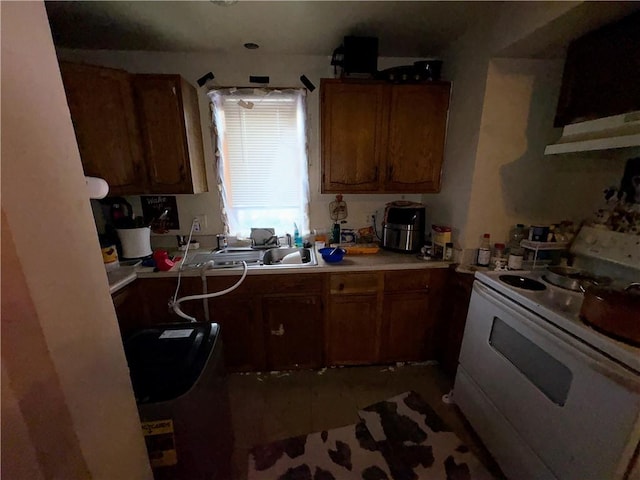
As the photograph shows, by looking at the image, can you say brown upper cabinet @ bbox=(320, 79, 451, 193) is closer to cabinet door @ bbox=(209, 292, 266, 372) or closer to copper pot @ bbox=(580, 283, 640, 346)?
cabinet door @ bbox=(209, 292, 266, 372)

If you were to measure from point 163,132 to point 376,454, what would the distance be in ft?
7.70

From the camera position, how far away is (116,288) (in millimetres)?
1462

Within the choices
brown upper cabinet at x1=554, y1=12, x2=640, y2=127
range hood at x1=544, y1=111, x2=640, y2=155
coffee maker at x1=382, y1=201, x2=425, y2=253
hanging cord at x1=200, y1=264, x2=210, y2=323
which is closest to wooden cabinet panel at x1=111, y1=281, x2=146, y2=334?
hanging cord at x1=200, y1=264, x2=210, y2=323

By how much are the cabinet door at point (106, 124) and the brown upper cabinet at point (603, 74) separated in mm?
2518

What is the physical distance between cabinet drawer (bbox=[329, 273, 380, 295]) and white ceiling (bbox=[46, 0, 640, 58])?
1513mm

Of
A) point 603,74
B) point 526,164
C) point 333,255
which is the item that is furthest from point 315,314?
point 603,74

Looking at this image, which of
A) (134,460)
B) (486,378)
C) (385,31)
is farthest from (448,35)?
(134,460)

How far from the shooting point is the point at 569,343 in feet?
3.33

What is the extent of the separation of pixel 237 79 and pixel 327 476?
260 cm

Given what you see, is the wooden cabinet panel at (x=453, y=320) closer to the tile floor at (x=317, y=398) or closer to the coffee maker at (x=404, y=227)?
the tile floor at (x=317, y=398)

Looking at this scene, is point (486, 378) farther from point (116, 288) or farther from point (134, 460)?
point (116, 288)

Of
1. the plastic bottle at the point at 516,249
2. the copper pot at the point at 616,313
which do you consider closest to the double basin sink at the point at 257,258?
the plastic bottle at the point at 516,249

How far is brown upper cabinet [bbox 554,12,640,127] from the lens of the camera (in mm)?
1091

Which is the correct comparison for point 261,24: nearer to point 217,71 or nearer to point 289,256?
point 217,71
